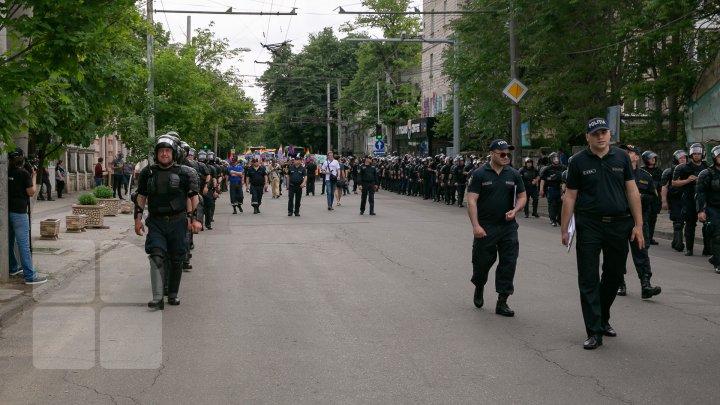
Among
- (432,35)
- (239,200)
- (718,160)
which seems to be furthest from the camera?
(432,35)

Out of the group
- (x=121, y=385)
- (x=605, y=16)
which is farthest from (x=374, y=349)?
(x=605, y=16)

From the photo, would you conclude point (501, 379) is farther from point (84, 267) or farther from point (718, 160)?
point (84, 267)

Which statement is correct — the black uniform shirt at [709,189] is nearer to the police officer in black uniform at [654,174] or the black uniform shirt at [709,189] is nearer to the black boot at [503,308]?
the police officer in black uniform at [654,174]

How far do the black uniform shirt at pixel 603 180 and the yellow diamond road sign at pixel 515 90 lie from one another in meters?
20.8

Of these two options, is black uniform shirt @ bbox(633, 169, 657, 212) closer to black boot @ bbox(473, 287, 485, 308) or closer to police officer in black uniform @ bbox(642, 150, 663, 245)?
police officer in black uniform @ bbox(642, 150, 663, 245)

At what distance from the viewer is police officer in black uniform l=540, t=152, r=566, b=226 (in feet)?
71.3

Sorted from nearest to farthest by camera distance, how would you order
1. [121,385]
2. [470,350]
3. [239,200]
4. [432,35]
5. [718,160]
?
[121,385] → [470,350] → [718,160] → [239,200] → [432,35]

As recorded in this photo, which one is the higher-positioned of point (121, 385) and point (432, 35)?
point (432, 35)

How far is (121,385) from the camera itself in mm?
6133

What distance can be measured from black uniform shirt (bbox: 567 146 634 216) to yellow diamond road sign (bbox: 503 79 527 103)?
2083cm

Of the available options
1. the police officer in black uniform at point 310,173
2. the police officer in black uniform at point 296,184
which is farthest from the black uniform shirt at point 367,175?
the police officer in black uniform at point 310,173

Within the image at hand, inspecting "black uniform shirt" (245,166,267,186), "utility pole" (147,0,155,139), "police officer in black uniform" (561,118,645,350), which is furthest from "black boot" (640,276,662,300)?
"utility pole" (147,0,155,139)

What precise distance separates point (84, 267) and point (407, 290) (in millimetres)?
5403

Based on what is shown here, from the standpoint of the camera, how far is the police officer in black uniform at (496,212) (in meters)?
8.85
